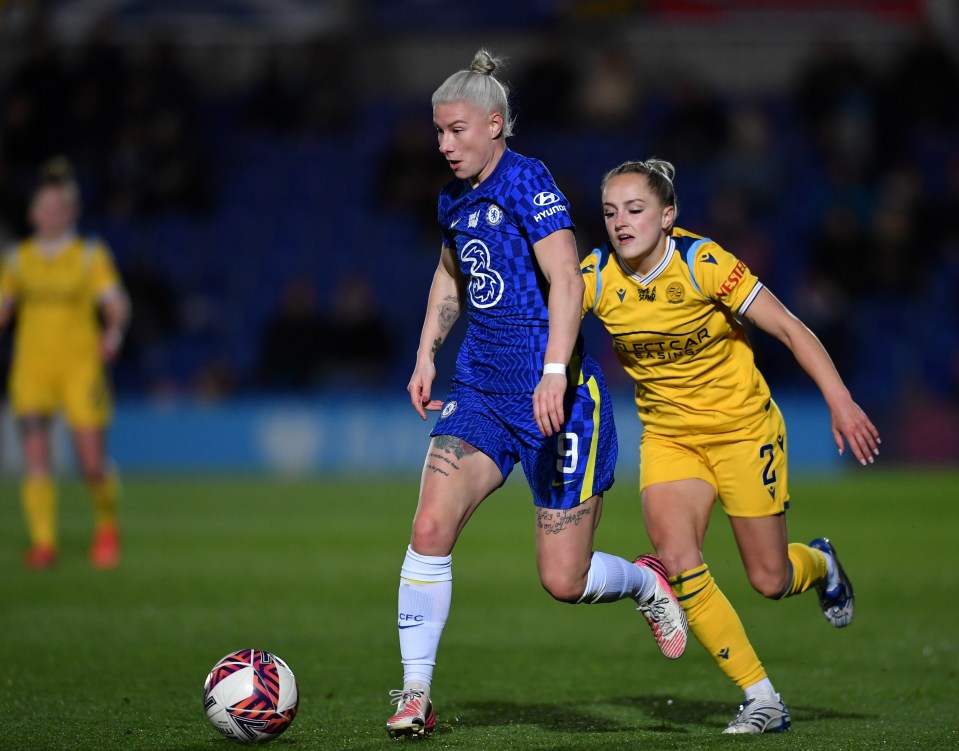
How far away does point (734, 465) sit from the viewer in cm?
557

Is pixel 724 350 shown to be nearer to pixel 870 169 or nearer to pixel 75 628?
pixel 75 628

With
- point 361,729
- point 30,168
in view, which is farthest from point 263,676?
point 30,168

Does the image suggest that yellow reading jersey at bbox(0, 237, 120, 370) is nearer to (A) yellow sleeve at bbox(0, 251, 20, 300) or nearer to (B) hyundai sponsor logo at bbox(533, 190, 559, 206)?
(A) yellow sleeve at bbox(0, 251, 20, 300)

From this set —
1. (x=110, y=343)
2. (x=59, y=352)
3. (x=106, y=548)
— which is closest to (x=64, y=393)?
(x=59, y=352)

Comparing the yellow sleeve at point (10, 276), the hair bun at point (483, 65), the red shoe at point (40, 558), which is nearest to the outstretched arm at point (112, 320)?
the yellow sleeve at point (10, 276)

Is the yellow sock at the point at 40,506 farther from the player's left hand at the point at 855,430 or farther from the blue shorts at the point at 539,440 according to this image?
the player's left hand at the point at 855,430

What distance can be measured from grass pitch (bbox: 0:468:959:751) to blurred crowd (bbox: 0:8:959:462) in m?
4.74

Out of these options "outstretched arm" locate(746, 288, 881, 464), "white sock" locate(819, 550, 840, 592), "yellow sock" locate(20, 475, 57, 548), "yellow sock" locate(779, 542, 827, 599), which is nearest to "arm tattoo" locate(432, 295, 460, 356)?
"outstretched arm" locate(746, 288, 881, 464)

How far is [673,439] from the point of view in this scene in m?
5.68

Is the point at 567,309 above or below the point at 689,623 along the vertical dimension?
above

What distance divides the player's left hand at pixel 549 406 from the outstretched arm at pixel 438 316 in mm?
803

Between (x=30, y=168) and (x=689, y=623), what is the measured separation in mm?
16604

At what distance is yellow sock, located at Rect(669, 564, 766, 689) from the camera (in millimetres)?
5391

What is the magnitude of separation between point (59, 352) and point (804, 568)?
20.3ft
